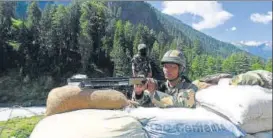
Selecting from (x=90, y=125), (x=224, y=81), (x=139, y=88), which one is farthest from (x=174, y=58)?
(x=90, y=125)

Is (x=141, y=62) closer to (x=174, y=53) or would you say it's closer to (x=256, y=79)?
(x=174, y=53)

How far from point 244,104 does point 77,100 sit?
114 centimetres

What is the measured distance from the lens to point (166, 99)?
8.91 feet

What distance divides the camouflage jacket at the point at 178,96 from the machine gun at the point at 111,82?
0.17 m

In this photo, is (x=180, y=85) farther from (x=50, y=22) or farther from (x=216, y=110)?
(x=50, y=22)

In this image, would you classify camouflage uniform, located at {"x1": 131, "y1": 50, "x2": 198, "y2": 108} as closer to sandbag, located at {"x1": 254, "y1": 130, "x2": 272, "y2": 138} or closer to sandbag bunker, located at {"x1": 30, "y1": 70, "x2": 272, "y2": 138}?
sandbag bunker, located at {"x1": 30, "y1": 70, "x2": 272, "y2": 138}

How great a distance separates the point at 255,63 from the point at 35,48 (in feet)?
77.1

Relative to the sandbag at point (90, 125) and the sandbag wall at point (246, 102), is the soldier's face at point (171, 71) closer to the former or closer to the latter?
the sandbag wall at point (246, 102)

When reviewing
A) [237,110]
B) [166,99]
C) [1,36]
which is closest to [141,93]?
[166,99]

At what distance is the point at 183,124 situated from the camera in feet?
7.46

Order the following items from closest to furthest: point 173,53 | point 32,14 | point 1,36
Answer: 1. point 173,53
2. point 1,36
3. point 32,14

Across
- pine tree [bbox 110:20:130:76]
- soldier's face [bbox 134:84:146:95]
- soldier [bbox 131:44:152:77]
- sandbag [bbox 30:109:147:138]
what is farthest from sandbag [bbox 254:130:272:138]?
pine tree [bbox 110:20:130:76]

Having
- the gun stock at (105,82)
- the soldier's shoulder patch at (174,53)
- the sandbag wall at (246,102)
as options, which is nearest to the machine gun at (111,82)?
the gun stock at (105,82)

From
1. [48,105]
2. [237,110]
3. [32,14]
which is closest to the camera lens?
[48,105]
